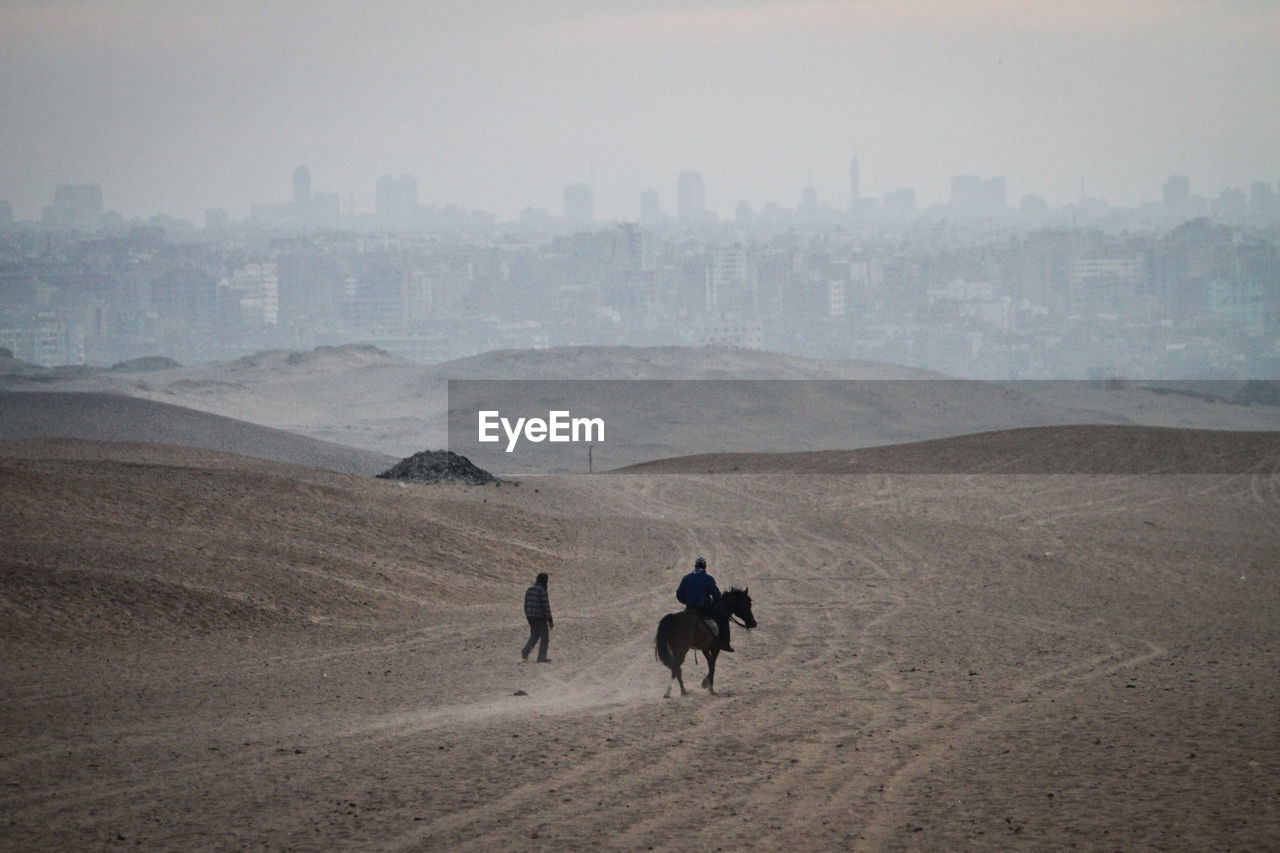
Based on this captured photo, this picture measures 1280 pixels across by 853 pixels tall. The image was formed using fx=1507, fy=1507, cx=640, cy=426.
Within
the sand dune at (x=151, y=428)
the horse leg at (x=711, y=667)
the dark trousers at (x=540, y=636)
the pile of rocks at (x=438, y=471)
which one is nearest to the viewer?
the horse leg at (x=711, y=667)

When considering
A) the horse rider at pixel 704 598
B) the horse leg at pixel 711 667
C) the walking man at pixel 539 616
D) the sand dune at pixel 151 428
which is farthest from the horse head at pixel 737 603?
the sand dune at pixel 151 428

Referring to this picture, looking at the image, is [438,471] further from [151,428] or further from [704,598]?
[151,428]

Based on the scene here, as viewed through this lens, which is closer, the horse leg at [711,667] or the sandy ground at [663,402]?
the horse leg at [711,667]

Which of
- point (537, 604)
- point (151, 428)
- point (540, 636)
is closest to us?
point (537, 604)

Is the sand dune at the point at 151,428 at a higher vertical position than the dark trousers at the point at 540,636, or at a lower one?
lower

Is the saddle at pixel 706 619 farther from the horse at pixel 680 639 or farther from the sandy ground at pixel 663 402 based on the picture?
the sandy ground at pixel 663 402

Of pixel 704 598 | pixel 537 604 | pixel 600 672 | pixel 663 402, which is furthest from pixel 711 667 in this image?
pixel 663 402
